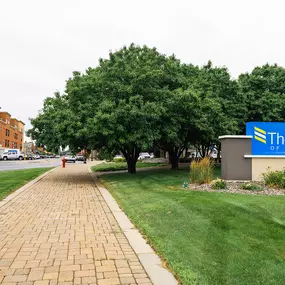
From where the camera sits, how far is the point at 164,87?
715 inches

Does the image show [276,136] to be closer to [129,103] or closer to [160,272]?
[129,103]

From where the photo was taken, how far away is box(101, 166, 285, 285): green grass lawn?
4.34 metres

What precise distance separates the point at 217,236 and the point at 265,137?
8679 mm

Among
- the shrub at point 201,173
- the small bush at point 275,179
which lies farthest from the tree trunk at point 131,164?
Answer: the small bush at point 275,179

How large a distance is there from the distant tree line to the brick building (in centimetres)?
7994

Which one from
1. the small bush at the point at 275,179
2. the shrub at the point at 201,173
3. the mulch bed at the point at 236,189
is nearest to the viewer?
the mulch bed at the point at 236,189

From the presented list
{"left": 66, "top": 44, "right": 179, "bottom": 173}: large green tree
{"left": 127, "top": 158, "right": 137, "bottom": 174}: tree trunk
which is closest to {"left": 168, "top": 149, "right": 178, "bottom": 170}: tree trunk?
{"left": 127, "top": 158, "right": 137, "bottom": 174}: tree trunk

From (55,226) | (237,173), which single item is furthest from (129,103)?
(55,226)

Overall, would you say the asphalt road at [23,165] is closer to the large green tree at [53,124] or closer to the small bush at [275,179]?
the large green tree at [53,124]

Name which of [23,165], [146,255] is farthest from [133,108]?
[23,165]

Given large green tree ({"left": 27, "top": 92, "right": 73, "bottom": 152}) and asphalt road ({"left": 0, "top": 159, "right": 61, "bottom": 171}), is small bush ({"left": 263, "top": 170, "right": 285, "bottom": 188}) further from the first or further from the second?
asphalt road ({"left": 0, "top": 159, "right": 61, "bottom": 171})

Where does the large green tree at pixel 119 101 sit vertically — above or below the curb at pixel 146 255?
above

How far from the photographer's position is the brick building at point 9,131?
9595 centimetres

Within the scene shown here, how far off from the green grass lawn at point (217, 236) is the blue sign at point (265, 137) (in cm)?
475
